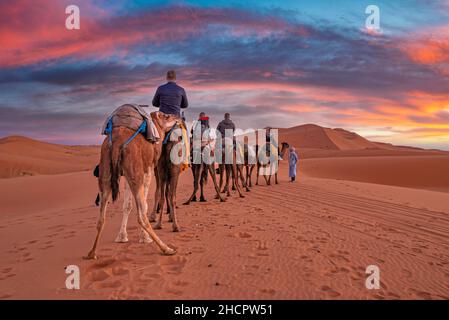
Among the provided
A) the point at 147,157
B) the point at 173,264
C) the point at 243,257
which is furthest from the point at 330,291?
the point at 147,157

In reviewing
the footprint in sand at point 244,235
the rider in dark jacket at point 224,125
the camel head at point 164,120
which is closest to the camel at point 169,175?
the camel head at point 164,120

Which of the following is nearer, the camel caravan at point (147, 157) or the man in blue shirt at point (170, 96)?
the camel caravan at point (147, 157)

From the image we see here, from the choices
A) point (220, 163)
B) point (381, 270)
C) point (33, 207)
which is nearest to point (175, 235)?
point (381, 270)

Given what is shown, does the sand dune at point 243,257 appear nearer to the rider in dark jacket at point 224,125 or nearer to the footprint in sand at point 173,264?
the footprint in sand at point 173,264

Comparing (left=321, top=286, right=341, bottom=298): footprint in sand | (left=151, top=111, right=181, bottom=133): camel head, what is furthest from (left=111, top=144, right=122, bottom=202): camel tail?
(left=321, top=286, right=341, bottom=298): footprint in sand

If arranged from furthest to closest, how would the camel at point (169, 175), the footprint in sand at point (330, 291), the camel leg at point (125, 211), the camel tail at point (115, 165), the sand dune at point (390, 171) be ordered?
the sand dune at point (390, 171) → the camel at point (169, 175) → the camel leg at point (125, 211) → the camel tail at point (115, 165) → the footprint in sand at point (330, 291)

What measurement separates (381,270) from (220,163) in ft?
30.4

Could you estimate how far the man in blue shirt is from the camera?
851cm

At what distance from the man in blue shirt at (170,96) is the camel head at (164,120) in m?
0.32

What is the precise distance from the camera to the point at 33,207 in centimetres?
1861

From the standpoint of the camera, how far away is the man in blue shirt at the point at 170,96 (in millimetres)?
8508

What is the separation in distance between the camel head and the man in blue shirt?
32cm

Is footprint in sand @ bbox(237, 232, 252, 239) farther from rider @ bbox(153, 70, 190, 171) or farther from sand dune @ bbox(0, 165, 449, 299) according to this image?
rider @ bbox(153, 70, 190, 171)

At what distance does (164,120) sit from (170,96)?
0.82 metres
